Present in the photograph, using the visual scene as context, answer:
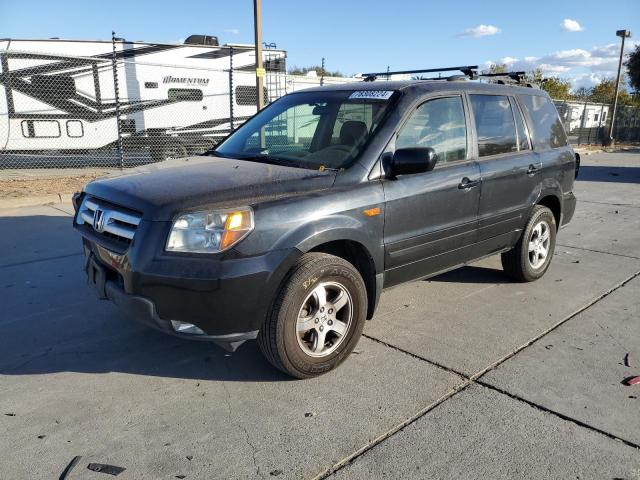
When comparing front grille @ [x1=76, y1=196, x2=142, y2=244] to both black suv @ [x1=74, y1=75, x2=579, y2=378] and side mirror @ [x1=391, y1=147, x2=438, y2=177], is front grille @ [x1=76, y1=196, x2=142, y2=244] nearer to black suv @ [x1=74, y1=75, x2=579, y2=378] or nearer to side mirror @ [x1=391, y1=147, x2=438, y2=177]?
black suv @ [x1=74, y1=75, x2=579, y2=378]

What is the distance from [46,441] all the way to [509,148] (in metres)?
4.11

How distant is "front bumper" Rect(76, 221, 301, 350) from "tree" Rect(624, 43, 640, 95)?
106 feet

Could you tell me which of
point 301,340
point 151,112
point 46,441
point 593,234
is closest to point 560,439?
point 301,340

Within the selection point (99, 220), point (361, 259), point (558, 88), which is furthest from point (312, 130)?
point (558, 88)

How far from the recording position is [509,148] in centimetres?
465

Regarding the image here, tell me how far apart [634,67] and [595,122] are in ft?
11.1

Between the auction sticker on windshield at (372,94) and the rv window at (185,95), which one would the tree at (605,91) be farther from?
the auction sticker on windshield at (372,94)

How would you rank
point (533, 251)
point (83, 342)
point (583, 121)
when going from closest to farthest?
point (83, 342) → point (533, 251) → point (583, 121)

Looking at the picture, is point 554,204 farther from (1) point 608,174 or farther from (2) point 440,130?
(1) point 608,174

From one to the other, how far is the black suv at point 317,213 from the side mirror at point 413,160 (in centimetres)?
2

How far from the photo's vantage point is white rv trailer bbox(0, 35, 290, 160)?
12.4 meters

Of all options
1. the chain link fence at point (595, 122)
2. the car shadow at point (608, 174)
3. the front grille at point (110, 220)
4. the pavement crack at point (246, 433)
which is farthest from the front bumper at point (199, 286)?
the chain link fence at point (595, 122)

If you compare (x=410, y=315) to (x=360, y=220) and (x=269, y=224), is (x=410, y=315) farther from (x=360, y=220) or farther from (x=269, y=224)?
(x=269, y=224)

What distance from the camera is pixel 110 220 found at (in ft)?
10.5
